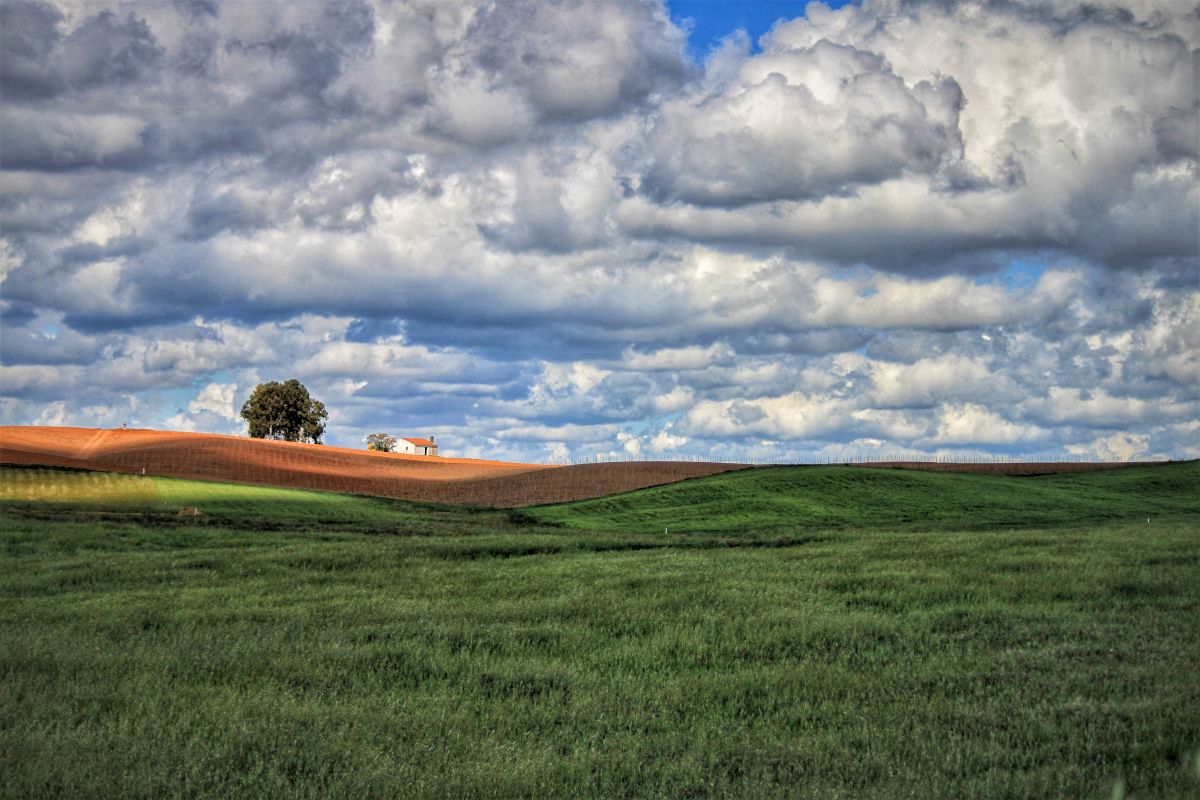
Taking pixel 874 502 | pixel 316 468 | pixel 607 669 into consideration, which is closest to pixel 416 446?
pixel 316 468

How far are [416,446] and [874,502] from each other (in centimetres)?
11649

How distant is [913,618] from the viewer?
19.8 metres

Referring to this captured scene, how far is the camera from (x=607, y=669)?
53.0ft

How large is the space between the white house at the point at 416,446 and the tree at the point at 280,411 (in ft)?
118

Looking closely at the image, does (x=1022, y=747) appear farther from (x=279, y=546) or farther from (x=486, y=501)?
(x=486, y=501)

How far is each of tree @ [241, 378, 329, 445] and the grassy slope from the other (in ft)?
221

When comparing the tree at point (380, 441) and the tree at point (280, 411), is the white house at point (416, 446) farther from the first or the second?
the tree at point (280, 411)

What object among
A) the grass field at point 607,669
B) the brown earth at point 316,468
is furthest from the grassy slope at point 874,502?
the grass field at point 607,669

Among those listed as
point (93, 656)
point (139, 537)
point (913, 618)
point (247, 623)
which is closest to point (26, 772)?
point (93, 656)

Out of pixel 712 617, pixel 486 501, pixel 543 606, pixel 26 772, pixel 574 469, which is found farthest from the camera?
pixel 574 469

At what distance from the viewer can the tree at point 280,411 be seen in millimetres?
123062

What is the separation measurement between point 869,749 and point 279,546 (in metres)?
26.4

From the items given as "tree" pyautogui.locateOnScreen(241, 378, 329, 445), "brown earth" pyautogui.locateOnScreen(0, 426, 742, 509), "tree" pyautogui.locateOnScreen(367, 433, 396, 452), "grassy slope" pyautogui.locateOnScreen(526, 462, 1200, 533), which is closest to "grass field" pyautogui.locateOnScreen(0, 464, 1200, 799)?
"grassy slope" pyautogui.locateOnScreen(526, 462, 1200, 533)

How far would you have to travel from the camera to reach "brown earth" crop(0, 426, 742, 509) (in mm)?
72125
